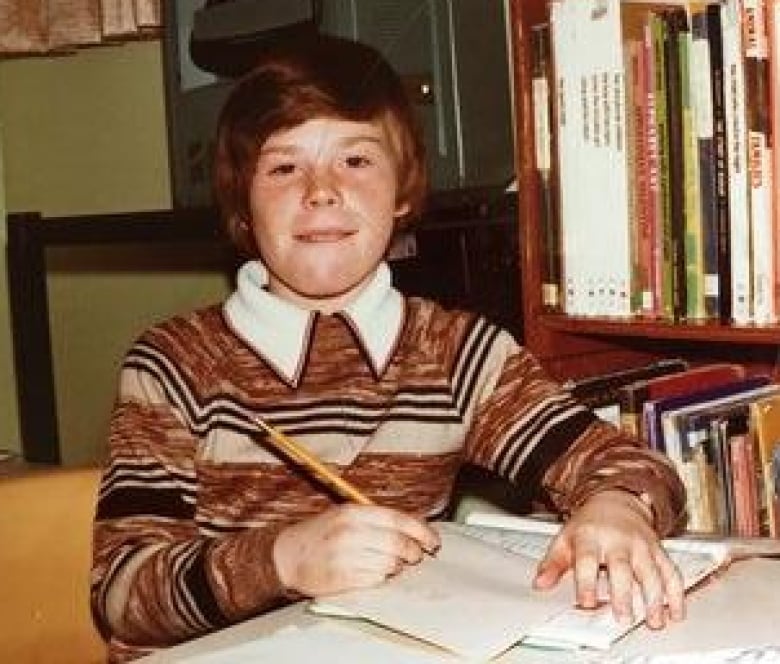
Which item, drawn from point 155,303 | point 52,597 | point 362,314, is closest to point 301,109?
point 362,314

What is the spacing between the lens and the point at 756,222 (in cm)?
130

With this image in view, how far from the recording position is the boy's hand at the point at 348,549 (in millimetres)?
899

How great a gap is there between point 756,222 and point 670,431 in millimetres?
238

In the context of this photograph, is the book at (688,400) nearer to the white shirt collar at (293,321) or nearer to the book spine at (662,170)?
the book spine at (662,170)

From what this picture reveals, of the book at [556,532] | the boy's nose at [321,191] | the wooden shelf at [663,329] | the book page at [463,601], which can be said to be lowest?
the book at [556,532]

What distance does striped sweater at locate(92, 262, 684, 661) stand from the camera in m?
1.10

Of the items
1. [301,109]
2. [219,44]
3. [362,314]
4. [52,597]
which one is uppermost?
[219,44]

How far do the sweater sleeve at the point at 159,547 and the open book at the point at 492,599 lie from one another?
0.11 m

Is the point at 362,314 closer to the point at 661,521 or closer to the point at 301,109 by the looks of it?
the point at 301,109

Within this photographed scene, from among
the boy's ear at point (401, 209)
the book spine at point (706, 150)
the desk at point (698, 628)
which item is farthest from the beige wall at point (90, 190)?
the desk at point (698, 628)

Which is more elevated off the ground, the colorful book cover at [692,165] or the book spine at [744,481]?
the colorful book cover at [692,165]

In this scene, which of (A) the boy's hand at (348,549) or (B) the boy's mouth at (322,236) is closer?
(A) the boy's hand at (348,549)

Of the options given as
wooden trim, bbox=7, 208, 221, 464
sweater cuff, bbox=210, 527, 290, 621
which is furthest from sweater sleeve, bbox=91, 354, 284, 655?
wooden trim, bbox=7, 208, 221, 464

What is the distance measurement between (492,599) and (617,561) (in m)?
0.10
